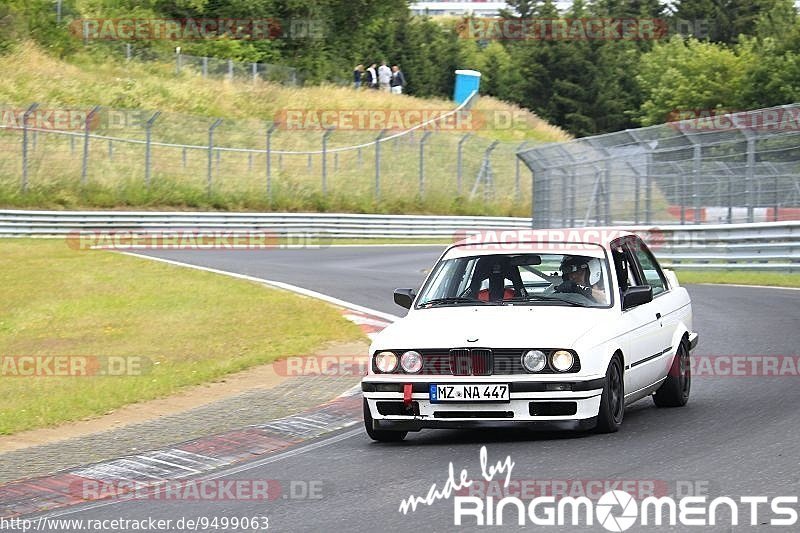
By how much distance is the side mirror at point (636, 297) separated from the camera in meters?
9.75

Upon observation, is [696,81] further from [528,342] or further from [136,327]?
[528,342]

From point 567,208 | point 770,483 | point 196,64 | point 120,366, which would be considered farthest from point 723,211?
point 196,64

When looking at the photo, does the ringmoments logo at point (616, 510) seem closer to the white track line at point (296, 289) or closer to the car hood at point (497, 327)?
the car hood at point (497, 327)

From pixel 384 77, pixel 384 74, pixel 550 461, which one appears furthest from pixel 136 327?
pixel 384 77

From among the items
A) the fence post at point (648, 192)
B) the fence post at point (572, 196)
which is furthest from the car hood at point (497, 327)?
the fence post at point (572, 196)

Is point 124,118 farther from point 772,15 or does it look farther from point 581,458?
point 772,15

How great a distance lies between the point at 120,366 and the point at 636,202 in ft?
59.3

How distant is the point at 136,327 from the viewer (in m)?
18.7

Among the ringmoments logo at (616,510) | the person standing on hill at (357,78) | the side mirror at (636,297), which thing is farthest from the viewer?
the person standing on hill at (357,78)

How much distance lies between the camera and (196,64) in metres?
61.0

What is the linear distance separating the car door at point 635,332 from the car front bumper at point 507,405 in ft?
2.54

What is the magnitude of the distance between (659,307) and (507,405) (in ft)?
7.38

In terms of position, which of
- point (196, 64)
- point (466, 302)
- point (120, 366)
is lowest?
point (120, 366)
